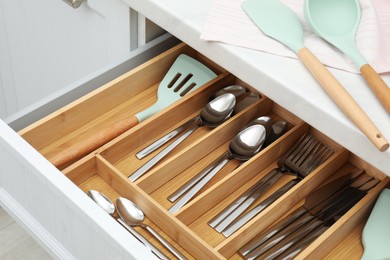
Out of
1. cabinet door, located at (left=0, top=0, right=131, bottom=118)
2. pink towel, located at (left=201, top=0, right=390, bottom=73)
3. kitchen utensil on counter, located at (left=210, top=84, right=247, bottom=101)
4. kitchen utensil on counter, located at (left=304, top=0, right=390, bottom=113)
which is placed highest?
kitchen utensil on counter, located at (left=304, top=0, right=390, bottom=113)

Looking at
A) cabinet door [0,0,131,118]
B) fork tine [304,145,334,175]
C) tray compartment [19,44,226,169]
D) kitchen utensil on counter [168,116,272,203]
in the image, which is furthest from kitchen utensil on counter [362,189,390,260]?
cabinet door [0,0,131,118]

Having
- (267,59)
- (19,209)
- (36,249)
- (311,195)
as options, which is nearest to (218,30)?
(267,59)

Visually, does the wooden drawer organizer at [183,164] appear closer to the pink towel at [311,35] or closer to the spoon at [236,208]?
the spoon at [236,208]

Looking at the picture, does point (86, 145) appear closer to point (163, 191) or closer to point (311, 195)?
point (163, 191)

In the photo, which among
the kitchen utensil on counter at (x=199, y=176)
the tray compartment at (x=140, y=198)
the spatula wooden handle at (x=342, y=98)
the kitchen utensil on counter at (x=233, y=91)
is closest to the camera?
the spatula wooden handle at (x=342, y=98)

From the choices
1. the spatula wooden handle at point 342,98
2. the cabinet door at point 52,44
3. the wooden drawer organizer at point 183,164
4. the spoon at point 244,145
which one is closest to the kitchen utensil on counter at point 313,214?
the wooden drawer organizer at point 183,164

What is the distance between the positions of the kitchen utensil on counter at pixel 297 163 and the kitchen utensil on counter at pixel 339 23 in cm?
22

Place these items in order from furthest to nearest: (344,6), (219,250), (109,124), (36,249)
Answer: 1. (36,249)
2. (109,124)
3. (344,6)
4. (219,250)

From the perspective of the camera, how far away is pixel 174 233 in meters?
1.07

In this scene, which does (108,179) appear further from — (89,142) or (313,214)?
(313,214)

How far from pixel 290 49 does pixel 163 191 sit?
0.30 meters

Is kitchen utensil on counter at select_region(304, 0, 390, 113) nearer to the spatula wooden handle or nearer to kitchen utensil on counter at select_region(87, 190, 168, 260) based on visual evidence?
the spatula wooden handle

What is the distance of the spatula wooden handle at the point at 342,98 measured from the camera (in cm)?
92

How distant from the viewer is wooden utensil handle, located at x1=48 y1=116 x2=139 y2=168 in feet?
3.76
